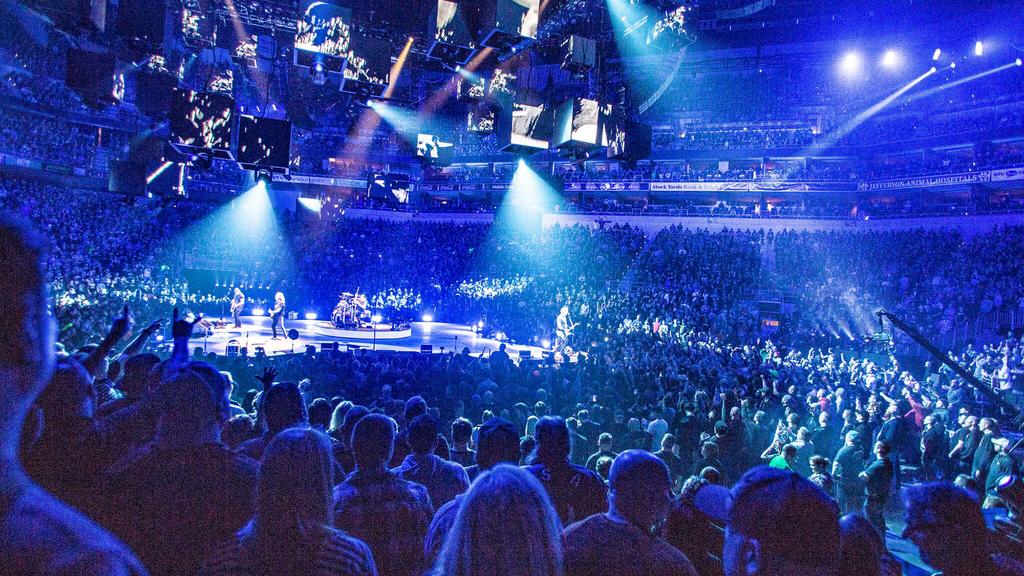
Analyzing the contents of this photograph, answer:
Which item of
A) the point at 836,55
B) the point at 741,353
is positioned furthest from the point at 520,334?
the point at 836,55

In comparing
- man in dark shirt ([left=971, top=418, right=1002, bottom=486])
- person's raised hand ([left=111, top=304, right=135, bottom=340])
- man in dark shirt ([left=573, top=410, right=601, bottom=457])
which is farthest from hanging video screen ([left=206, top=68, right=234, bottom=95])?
man in dark shirt ([left=971, top=418, right=1002, bottom=486])

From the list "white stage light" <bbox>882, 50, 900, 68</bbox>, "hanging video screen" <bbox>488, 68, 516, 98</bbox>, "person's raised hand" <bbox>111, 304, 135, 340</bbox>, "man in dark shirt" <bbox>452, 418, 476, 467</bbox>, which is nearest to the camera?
"person's raised hand" <bbox>111, 304, 135, 340</bbox>

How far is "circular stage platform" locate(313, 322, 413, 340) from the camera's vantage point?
18.4 meters

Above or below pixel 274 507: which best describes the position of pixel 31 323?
above

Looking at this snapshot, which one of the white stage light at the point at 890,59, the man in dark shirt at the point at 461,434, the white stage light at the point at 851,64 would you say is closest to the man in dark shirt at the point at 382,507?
the man in dark shirt at the point at 461,434

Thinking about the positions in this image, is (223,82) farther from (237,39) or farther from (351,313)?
(351,313)

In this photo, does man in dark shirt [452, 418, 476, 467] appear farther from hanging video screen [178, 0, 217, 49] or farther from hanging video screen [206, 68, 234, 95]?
hanging video screen [206, 68, 234, 95]

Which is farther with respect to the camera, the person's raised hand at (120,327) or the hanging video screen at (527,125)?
the hanging video screen at (527,125)

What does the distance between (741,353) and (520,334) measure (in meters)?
8.75

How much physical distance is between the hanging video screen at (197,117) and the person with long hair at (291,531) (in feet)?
25.8

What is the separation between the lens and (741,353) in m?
13.9

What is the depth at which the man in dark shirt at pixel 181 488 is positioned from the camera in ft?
7.38

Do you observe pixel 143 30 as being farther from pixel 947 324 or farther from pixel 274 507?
pixel 947 324

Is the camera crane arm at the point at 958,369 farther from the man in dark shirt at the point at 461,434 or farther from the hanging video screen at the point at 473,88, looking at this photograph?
the hanging video screen at the point at 473,88
